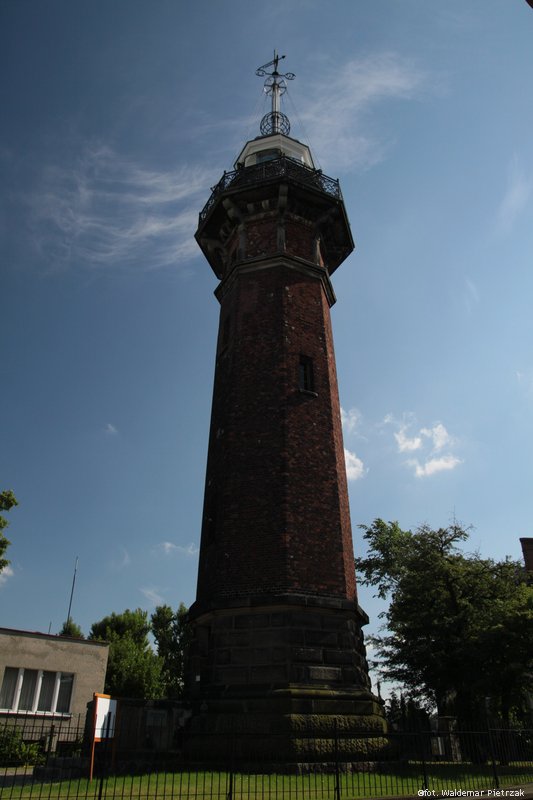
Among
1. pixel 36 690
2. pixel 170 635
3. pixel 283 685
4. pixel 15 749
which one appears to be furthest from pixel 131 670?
pixel 283 685

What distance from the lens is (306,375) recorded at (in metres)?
17.1

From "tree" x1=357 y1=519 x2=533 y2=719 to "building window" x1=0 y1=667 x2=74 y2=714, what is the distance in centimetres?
1135

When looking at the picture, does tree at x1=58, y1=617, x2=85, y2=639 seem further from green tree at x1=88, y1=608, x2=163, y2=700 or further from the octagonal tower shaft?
the octagonal tower shaft

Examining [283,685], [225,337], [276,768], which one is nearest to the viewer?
[276,768]

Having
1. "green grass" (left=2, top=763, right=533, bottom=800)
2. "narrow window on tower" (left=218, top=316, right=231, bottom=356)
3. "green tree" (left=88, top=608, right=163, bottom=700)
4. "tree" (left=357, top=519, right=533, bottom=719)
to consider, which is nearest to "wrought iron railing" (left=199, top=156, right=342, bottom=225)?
"narrow window on tower" (left=218, top=316, right=231, bottom=356)

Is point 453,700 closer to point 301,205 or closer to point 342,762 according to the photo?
point 342,762

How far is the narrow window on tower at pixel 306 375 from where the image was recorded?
16766mm

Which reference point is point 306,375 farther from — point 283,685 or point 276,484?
point 283,685

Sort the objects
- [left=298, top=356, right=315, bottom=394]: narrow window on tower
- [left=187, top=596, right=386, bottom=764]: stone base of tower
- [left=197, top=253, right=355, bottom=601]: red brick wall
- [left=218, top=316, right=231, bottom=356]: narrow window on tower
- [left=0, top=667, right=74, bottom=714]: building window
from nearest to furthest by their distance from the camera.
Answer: [left=187, top=596, right=386, bottom=764]: stone base of tower
[left=197, top=253, right=355, bottom=601]: red brick wall
[left=298, top=356, right=315, bottom=394]: narrow window on tower
[left=218, top=316, right=231, bottom=356]: narrow window on tower
[left=0, top=667, right=74, bottom=714]: building window

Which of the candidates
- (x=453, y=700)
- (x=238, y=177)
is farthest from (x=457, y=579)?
(x=238, y=177)

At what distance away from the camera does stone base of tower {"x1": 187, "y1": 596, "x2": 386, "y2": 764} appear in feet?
38.4

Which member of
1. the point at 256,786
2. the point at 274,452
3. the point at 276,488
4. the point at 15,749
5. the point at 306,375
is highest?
the point at 306,375

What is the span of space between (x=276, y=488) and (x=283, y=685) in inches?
176

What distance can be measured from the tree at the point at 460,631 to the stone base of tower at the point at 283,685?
4.72 metres
